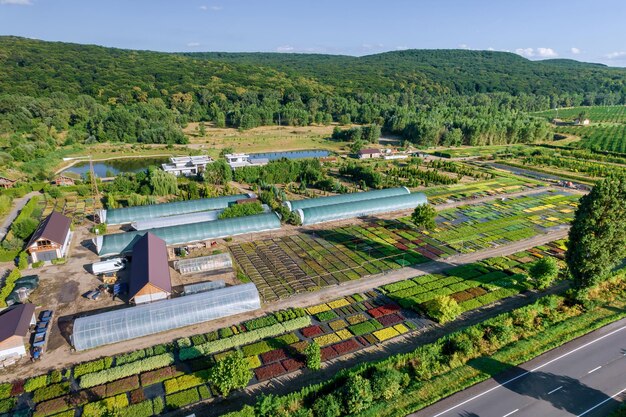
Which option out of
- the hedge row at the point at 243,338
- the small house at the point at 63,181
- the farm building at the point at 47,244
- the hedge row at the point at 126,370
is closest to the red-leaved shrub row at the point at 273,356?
the hedge row at the point at 243,338

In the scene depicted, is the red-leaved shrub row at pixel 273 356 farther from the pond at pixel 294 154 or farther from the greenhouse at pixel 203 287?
the pond at pixel 294 154

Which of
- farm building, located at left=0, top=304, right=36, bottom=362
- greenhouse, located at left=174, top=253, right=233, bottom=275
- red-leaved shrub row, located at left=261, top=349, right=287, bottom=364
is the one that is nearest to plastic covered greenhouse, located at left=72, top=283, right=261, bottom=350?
farm building, located at left=0, top=304, right=36, bottom=362

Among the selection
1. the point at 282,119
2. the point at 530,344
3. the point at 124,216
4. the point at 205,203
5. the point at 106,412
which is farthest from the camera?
the point at 282,119

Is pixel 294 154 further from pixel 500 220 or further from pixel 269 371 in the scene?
pixel 269 371

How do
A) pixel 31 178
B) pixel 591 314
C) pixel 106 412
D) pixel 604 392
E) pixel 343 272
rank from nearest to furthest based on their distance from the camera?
pixel 106 412 → pixel 604 392 → pixel 591 314 → pixel 343 272 → pixel 31 178

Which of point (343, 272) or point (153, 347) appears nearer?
point (153, 347)

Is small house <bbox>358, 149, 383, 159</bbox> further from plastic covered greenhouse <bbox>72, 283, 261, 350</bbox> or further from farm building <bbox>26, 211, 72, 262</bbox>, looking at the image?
farm building <bbox>26, 211, 72, 262</bbox>

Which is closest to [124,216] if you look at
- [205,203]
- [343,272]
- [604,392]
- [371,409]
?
[205,203]

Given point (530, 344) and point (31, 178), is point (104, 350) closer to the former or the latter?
point (530, 344)
